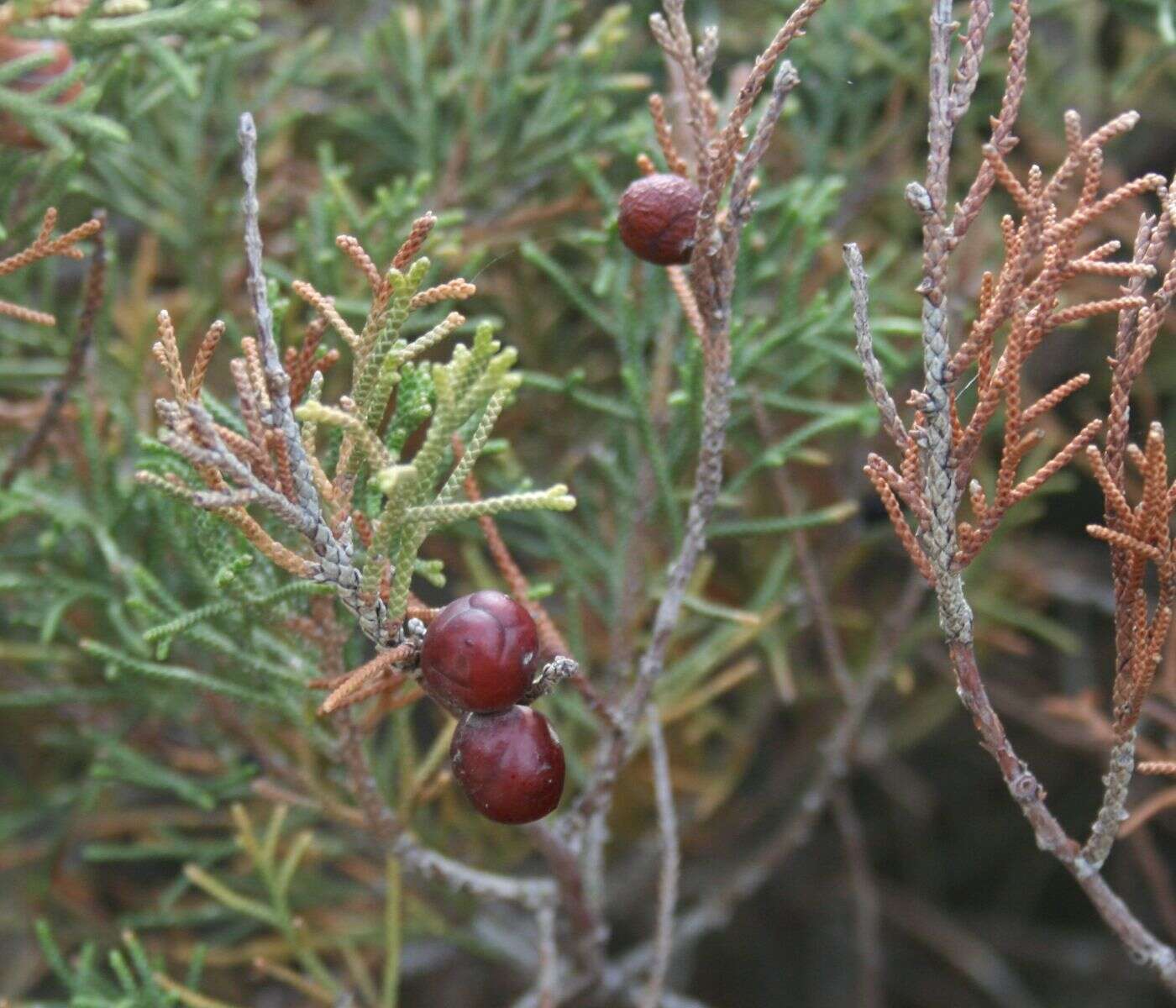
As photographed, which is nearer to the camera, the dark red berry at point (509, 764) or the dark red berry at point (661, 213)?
the dark red berry at point (509, 764)

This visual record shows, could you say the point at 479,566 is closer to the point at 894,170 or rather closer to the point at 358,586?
the point at 358,586

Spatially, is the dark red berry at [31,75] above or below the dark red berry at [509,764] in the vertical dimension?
above

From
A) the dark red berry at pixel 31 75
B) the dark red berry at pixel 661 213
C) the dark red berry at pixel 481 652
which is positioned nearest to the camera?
the dark red berry at pixel 481 652

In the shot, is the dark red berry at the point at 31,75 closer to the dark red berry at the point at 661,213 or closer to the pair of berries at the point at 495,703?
the dark red berry at the point at 661,213

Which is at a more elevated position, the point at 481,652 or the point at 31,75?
the point at 31,75

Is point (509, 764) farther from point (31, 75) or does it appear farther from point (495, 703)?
point (31, 75)

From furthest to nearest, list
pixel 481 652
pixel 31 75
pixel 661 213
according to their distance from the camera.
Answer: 1. pixel 31 75
2. pixel 661 213
3. pixel 481 652

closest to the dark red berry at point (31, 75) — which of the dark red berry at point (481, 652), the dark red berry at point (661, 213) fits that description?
the dark red berry at point (661, 213)

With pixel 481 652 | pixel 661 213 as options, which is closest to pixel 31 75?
pixel 661 213
